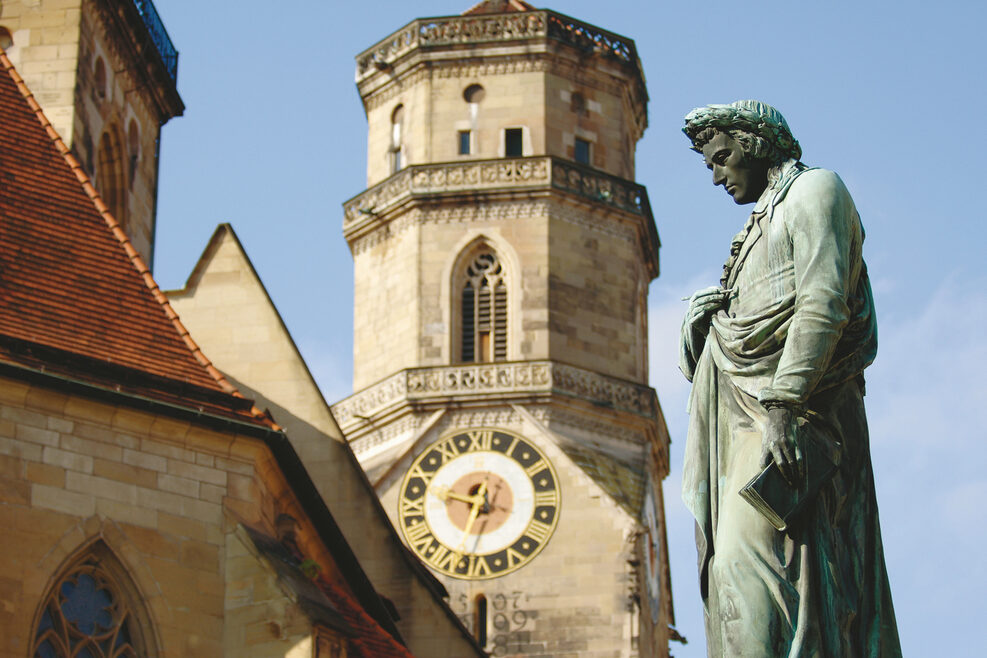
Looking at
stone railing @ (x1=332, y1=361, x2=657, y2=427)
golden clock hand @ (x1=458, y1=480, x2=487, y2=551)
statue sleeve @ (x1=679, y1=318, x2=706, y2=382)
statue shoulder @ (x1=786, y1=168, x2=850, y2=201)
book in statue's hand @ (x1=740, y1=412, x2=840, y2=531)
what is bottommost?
book in statue's hand @ (x1=740, y1=412, x2=840, y2=531)

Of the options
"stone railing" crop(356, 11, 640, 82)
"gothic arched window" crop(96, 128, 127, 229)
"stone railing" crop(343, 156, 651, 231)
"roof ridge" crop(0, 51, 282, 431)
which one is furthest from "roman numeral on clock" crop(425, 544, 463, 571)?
"roof ridge" crop(0, 51, 282, 431)

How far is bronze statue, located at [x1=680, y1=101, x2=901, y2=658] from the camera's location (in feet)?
19.0

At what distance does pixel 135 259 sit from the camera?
21.3 meters

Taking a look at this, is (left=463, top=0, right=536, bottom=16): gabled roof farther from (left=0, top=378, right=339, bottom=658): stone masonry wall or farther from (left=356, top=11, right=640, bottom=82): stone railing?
(left=0, top=378, right=339, bottom=658): stone masonry wall

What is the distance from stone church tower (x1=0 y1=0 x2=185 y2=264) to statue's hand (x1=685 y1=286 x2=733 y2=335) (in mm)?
19730

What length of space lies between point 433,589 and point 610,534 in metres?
11.1

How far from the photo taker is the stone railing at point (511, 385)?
38.3 meters

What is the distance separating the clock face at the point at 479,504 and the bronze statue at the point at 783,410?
31.3 m

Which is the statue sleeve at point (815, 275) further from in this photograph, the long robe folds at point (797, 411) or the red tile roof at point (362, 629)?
the red tile roof at point (362, 629)

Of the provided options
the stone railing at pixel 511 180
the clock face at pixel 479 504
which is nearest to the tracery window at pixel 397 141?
the stone railing at pixel 511 180

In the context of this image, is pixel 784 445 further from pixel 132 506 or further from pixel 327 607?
pixel 327 607

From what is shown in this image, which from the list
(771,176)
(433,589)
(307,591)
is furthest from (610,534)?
(771,176)

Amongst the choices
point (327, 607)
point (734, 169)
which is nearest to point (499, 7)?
point (327, 607)

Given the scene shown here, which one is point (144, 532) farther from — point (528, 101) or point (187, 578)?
point (528, 101)
